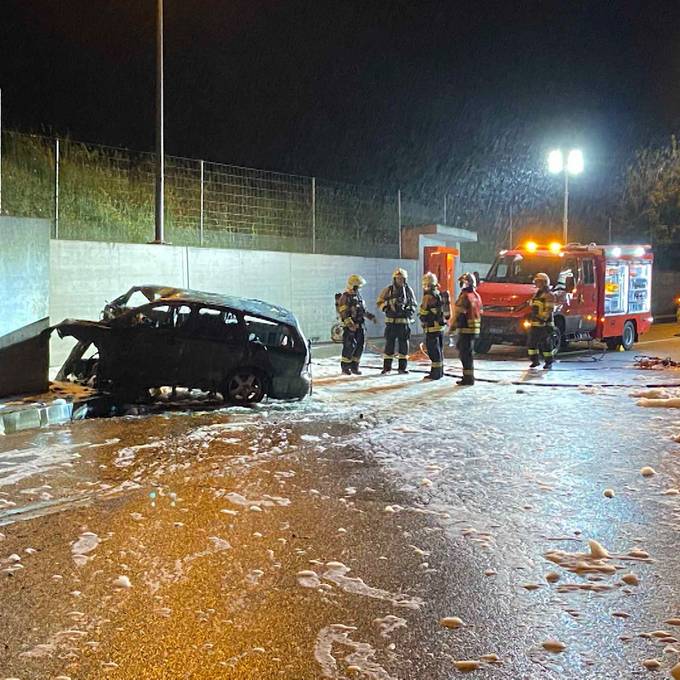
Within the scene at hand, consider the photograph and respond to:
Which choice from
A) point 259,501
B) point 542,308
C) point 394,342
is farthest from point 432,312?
point 259,501

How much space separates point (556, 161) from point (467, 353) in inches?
695

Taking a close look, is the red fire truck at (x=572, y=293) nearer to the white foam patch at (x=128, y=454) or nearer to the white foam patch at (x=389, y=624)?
the white foam patch at (x=128, y=454)

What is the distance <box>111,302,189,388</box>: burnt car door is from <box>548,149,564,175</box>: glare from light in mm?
21828

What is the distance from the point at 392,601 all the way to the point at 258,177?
16963mm

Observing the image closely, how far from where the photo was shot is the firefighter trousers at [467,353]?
13719mm

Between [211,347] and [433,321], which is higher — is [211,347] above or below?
below

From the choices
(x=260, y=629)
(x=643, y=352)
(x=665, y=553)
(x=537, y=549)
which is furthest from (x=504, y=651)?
(x=643, y=352)

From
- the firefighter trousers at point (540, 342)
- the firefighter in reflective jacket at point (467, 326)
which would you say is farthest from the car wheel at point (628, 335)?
the firefighter in reflective jacket at point (467, 326)

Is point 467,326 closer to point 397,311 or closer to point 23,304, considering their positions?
point 397,311

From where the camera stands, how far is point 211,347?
10.7 m

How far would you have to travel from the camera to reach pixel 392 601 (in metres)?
4.37

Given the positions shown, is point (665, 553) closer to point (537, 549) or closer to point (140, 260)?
point (537, 549)

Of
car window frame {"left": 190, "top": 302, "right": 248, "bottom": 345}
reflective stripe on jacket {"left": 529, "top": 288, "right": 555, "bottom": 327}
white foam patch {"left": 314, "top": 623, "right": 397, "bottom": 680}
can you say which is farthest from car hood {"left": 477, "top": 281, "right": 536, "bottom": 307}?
white foam patch {"left": 314, "top": 623, "right": 397, "bottom": 680}

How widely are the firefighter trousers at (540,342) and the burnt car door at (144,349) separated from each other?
817 centimetres
